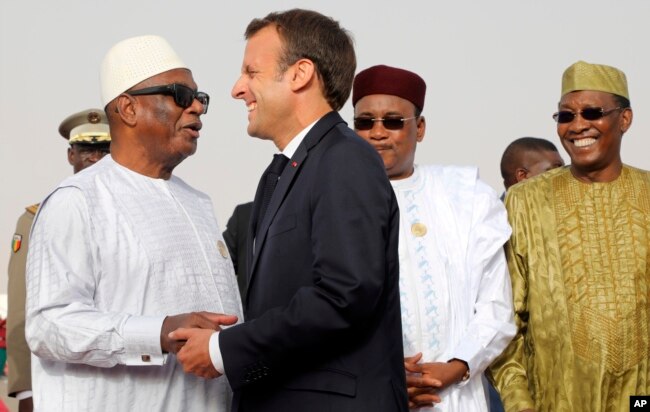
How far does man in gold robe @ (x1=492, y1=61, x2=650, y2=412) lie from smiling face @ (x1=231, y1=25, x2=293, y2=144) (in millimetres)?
1823

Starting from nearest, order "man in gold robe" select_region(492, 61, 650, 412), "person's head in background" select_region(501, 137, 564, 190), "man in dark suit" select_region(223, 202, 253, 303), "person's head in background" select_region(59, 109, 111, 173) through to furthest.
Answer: "man in gold robe" select_region(492, 61, 650, 412), "person's head in background" select_region(59, 109, 111, 173), "man in dark suit" select_region(223, 202, 253, 303), "person's head in background" select_region(501, 137, 564, 190)

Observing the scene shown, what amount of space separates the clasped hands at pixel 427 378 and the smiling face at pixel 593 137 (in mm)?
1222

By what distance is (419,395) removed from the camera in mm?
4574

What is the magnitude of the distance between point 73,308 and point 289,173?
929 millimetres

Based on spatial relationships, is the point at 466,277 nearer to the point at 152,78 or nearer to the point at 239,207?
the point at 152,78

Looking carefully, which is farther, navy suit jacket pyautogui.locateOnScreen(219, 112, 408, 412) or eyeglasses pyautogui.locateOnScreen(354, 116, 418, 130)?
eyeglasses pyautogui.locateOnScreen(354, 116, 418, 130)

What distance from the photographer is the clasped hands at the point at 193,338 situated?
11.6 feet

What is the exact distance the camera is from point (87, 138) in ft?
23.7

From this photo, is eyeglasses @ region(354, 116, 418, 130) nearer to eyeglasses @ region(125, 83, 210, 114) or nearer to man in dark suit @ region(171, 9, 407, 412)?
eyeglasses @ region(125, 83, 210, 114)

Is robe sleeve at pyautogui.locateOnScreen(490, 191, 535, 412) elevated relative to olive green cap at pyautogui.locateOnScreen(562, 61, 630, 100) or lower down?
lower down

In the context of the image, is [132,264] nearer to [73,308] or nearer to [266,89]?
[73,308]

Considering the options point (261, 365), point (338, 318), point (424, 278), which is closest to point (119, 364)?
point (261, 365)

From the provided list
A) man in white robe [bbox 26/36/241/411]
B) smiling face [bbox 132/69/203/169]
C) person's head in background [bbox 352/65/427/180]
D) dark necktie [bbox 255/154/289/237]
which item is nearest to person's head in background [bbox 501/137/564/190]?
person's head in background [bbox 352/65/427/180]

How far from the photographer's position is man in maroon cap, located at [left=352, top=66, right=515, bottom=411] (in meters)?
4.68
